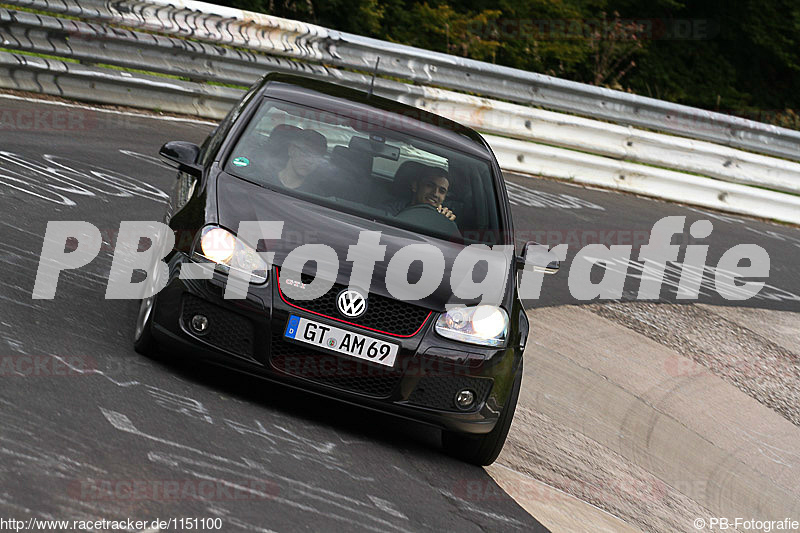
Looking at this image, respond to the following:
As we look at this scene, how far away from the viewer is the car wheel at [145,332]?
5398 mm

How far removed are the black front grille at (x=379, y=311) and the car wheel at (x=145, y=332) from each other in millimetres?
721

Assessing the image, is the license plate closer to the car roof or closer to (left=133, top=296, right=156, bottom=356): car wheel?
(left=133, top=296, right=156, bottom=356): car wheel

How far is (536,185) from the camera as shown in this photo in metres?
14.3

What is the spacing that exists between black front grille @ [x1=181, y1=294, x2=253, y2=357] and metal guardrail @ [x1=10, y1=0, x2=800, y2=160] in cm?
782

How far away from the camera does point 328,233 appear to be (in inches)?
215

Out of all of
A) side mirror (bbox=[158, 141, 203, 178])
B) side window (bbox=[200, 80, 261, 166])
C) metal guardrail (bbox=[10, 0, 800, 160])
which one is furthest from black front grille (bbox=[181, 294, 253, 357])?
metal guardrail (bbox=[10, 0, 800, 160])

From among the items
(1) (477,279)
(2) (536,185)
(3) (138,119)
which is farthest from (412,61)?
(1) (477,279)

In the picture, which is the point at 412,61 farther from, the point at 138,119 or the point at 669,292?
the point at 669,292

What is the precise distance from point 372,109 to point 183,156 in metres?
1.19
